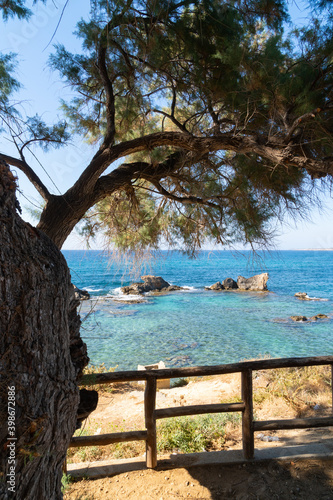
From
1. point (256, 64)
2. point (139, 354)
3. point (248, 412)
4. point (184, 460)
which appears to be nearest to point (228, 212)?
point (256, 64)

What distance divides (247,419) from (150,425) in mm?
868

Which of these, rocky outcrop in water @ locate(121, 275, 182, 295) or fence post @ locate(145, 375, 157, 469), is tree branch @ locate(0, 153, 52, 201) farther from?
rocky outcrop in water @ locate(121, 275, 182, 295)

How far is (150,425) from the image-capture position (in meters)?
2.96

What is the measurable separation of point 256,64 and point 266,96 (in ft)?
1.02

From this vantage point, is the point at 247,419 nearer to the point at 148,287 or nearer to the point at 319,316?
the point at 319,316

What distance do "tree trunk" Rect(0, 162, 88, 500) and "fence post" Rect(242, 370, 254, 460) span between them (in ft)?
6.42

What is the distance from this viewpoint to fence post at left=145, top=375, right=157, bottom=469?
9.53ft

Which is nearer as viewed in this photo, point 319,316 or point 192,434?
point 192,434

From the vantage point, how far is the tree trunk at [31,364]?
112 cm

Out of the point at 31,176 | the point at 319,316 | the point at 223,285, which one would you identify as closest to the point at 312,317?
the point at 319,316

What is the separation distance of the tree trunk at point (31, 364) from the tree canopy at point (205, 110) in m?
1.31

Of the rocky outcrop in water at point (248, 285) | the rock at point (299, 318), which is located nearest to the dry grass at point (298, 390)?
the rock at point (299, 318)

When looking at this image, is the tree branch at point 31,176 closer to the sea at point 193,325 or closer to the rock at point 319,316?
the sea at point 193,325

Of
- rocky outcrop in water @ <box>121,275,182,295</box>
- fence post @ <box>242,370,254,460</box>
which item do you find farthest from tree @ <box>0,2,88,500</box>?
rocky outcrop in water @ <box>121,275,182,295</box>
